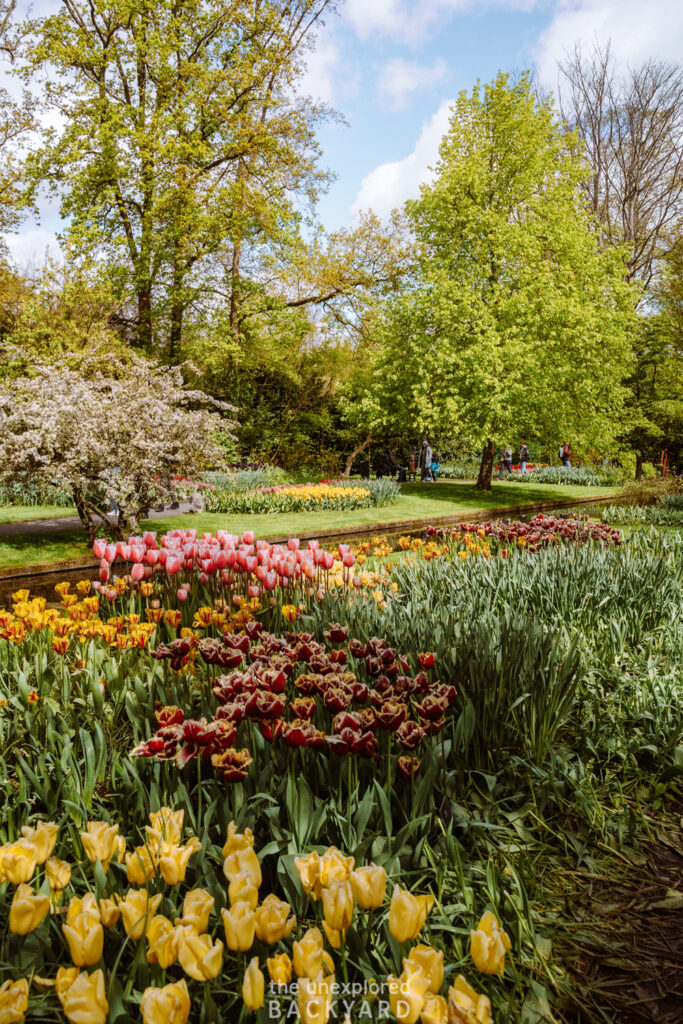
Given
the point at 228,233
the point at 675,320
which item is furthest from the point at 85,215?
the point at 675,320

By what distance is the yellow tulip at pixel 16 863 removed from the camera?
129cm

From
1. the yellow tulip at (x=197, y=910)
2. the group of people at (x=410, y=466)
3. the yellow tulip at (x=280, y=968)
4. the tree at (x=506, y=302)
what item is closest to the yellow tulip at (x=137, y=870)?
the yellow tulip at (x=197, y=910)

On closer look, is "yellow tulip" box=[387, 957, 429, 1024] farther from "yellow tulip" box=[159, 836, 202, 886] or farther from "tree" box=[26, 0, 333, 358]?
"tree" box=[26, 0, 333, 358]

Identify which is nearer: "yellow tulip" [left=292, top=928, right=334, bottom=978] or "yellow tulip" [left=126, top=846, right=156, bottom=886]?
"yellow tulip" [left=292, top=928, right=334, bottom=978]

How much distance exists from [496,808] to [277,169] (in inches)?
828

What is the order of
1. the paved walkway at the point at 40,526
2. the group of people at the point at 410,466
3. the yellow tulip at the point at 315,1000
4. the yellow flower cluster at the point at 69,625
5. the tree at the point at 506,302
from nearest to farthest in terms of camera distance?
1. the yellow tulip at the point at 315,1000
2. the yellow flower cluster at the point at 69,625
3. the paved walkway at the point at 40,526
4. the tree at the point at 506,302
5. the group of people at the point at 410,466

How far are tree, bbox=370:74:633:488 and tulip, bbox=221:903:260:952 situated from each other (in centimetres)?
1533

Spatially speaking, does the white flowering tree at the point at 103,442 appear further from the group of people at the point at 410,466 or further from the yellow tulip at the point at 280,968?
the group of people at the point at 410,466

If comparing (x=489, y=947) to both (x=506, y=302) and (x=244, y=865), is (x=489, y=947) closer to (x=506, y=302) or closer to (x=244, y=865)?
(x=244, y=865)

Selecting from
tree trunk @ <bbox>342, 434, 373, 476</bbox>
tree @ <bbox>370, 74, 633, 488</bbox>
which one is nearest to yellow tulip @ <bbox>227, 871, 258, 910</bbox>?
tree @ <bbox>370, 74, 633, 488</bbox>

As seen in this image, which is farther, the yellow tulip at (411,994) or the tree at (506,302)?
the tree at (506,302)

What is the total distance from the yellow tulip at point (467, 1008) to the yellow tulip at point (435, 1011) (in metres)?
0.02

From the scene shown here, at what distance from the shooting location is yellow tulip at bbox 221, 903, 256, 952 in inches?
45.3

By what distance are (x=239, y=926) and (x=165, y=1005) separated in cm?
16
